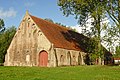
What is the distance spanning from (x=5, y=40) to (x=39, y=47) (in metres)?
21.0

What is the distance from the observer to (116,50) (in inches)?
1448

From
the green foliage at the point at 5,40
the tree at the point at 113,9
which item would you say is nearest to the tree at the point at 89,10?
the tree at the point at 113,9

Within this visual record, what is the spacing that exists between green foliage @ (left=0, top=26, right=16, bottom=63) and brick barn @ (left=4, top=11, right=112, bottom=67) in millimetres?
11323

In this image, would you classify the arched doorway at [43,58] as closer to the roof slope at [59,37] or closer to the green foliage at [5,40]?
the roof slope at [59,37]

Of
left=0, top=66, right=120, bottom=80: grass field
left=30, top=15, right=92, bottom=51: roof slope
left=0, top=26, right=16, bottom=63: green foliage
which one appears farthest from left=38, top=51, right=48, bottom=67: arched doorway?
left=0, top=66, right=120, bottom=80: grass field

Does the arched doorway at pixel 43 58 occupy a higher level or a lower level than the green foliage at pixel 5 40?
lower

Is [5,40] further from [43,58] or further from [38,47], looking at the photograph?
[43,58]

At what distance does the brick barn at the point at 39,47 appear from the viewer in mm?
47719

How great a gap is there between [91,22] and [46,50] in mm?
10154

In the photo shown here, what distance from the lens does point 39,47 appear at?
4897 cm

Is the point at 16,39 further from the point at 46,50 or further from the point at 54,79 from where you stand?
the point at 54,79

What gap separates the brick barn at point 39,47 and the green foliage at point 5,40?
1132cm

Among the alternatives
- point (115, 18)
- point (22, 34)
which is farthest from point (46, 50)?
point (115, 18)

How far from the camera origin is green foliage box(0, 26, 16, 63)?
63.5 meters
